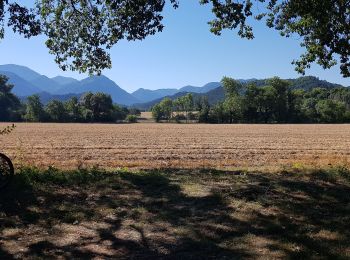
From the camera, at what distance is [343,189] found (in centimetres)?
879

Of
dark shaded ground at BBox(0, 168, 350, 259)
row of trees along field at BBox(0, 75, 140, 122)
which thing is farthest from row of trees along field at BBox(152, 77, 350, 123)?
dark shaded ground at BBox(0, 168, 350, 259)

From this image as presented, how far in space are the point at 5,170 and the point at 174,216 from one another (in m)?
4.13

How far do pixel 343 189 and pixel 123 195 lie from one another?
15.8ft

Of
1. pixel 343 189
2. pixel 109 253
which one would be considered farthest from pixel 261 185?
pixel 109 253

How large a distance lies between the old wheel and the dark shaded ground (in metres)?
0.21

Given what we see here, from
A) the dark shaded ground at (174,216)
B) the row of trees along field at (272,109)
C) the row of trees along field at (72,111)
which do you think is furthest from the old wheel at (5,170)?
the row of trees along field at (72,111)

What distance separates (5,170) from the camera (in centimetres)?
880

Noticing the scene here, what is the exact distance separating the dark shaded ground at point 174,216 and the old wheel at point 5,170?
0.21 meters

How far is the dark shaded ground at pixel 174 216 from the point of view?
18.7 feet

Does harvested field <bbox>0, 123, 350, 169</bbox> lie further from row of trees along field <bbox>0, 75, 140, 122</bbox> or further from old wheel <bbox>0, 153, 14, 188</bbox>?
row of trees along field <bbox>0, 75, 140, 122</bbox>

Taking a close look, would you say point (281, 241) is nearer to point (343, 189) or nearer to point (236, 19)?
point (343, 189)

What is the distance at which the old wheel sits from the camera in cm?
868

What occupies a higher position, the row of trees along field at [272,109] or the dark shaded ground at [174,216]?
the row of trees along field at [272,109]

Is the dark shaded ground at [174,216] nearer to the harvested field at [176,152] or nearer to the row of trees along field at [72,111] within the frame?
the harvested field at [176,152]
